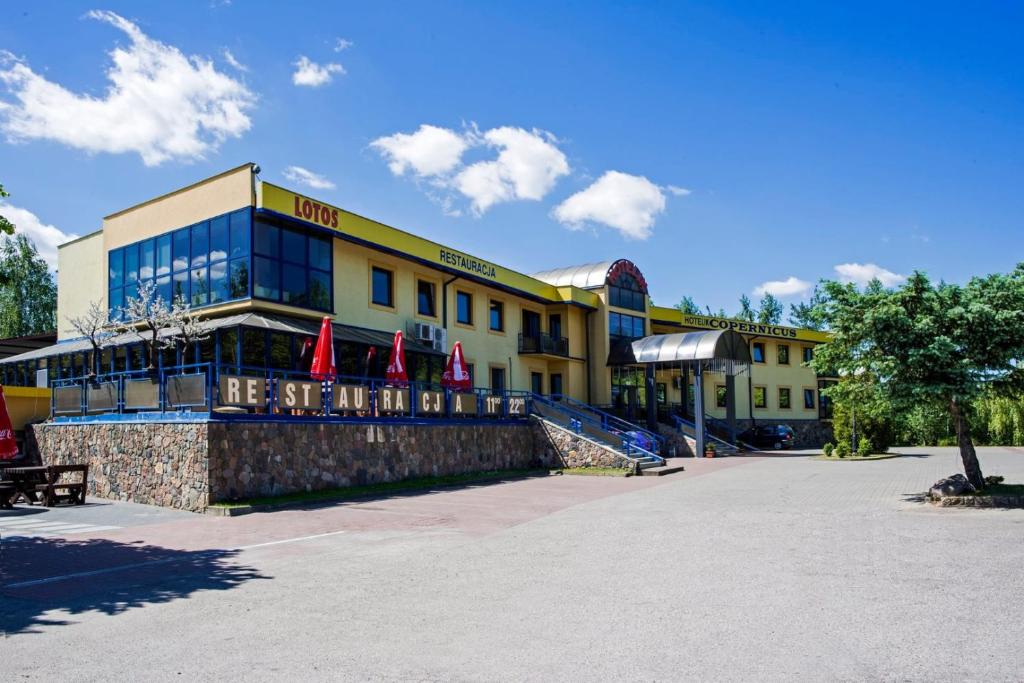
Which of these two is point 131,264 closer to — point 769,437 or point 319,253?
point 319,253

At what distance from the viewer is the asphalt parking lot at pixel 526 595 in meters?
5.38

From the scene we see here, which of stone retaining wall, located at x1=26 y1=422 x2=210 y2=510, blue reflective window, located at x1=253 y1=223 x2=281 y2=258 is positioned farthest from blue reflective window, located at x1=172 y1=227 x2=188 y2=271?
A: stone retaining wall, located at x1=26 y1=422 x2=210 y2=510

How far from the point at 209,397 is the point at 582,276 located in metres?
24.0

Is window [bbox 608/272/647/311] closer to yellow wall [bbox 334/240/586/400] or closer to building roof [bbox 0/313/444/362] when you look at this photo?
yellow wall [bbox 334/240/586/400]

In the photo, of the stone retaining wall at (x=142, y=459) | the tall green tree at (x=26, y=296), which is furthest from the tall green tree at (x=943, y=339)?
the tall green tree at (x=26, y=296)

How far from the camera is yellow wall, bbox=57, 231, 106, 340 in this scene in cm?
2502

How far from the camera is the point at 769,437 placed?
127ft

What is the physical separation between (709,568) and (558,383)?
26.2m

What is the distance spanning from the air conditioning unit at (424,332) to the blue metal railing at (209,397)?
2.87 meters

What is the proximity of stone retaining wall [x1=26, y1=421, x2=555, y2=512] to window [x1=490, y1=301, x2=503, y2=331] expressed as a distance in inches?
371

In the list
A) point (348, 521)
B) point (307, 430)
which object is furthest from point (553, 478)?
point (348, 521)

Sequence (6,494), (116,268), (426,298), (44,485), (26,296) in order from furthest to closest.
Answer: (26,296) < (426,298) < (116,268) < (44,485) < (6,494)

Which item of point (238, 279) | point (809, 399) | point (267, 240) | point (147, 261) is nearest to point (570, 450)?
point (267, 240)

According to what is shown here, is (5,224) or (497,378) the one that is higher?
(5,224)
